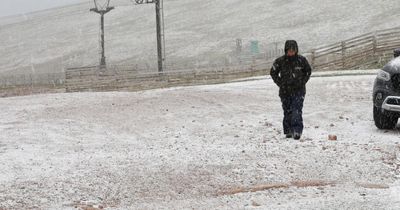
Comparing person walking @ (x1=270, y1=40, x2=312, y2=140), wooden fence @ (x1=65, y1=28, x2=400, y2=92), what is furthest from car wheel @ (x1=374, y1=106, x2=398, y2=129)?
wooden fence @ (x1=65, y1=28, x2=400, y2=92)

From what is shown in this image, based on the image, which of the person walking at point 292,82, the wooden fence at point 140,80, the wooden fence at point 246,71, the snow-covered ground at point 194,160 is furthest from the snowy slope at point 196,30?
the person walking at point 292,82

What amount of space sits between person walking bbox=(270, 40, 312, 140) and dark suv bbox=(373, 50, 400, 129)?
144 cm

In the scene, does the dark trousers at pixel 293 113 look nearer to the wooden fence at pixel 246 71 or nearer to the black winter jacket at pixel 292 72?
the black winter jacket at pixel 292 72

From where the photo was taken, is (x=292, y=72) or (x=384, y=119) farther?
(x=384, y=119)

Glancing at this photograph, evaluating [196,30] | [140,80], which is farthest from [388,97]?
[196,30]

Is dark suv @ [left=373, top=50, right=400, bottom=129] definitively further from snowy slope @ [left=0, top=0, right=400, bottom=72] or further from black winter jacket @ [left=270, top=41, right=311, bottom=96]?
snowy slope @ [left=0, top=0, right=400, bottom=72]

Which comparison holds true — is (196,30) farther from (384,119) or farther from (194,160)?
(194,160)

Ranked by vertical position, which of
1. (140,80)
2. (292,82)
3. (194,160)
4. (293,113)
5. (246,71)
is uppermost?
(292,82)

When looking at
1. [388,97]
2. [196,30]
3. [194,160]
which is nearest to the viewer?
[194,160]

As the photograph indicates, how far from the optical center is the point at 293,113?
9680 mm

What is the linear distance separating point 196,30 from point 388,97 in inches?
2527

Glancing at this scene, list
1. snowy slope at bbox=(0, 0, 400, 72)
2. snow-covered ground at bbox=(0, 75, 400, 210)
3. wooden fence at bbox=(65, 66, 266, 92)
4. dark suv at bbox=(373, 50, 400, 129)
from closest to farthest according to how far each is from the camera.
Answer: snow-covered ground at bbox=(0, 75, 400, 210) < dark suv at bbox=(373, 50, 400, 129) < wooden fence at bbox=(65, 66, 266, 92) < snowy slope at bbox=(0, 0, 400, 72)

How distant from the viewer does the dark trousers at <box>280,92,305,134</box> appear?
31.6 ft

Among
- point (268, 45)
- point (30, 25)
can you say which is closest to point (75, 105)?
point (268, 45)
